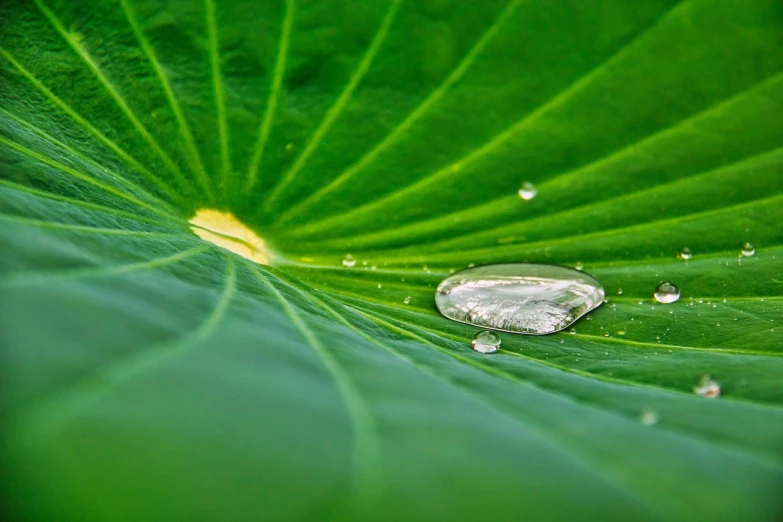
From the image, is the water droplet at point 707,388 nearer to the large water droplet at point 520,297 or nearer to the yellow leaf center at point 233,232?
the large water droplet at point 520,297

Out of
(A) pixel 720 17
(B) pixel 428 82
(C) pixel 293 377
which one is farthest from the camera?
(B) pixel 428 82

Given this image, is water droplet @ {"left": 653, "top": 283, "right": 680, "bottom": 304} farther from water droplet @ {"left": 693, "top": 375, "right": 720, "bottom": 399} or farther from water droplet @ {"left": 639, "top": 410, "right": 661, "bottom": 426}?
water droplet @ {"left": 639, "top": 410, "right": 661, "bottom": 426}

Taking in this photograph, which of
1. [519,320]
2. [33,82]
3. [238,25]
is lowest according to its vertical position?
[519,320]

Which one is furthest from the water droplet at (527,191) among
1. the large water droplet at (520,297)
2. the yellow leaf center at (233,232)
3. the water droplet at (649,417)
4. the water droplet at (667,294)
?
the water droplet at (649,417)

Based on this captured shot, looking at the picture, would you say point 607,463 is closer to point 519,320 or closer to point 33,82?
point 519,320

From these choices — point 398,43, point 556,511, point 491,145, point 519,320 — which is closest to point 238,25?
point 398,43

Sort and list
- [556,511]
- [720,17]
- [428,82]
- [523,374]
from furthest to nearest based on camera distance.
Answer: [428,82] < [720,17] < [523,374] < [556,511]

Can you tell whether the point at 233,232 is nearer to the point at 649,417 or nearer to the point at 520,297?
the point at 520,297

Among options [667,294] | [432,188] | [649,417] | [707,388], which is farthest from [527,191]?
[649,417]
